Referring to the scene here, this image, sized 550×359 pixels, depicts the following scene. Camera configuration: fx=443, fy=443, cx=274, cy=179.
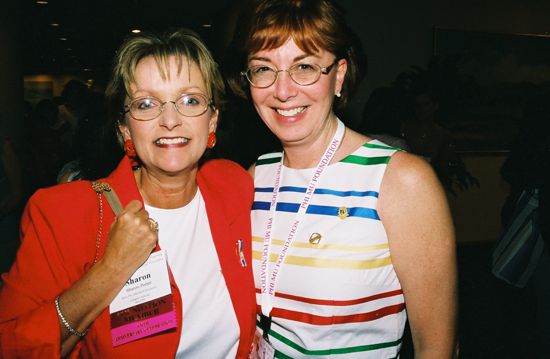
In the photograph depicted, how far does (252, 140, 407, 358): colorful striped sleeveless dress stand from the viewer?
5.13ft

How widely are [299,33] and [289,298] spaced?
0.99 metres

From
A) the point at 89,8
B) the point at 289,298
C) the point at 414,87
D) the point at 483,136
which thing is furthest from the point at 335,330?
the point at 89,8

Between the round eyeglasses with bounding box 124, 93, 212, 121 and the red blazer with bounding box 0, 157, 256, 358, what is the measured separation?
0.21 metres

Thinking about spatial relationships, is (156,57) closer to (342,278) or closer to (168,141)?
(168,141)

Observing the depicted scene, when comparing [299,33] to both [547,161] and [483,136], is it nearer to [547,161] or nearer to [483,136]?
[547,161]

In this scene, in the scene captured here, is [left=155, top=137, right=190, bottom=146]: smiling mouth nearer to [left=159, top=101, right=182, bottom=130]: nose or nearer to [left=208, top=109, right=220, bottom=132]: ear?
[left=159, top=101, right=182, bottom=130]: nose

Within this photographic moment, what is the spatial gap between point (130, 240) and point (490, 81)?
6245mm

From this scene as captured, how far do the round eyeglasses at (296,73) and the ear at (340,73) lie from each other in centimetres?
9

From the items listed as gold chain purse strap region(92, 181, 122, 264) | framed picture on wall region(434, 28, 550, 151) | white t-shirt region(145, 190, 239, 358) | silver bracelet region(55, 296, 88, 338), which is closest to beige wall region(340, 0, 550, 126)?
framed picture on wall region(434, 28, 550, 151)

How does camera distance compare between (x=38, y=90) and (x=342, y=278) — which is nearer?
(x=342, y=278)

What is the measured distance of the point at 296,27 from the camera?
166 centimetres

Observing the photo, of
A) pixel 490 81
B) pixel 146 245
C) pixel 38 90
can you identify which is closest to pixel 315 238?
pixel 146 245

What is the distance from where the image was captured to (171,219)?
1.79 metres

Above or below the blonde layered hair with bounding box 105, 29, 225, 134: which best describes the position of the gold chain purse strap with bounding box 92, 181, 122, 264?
below
